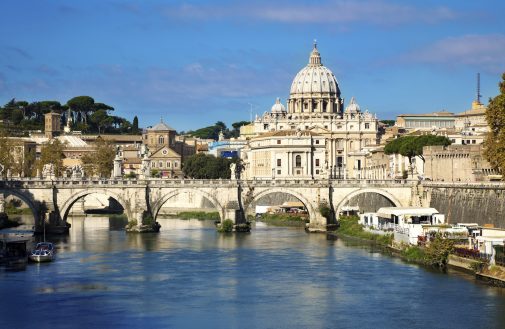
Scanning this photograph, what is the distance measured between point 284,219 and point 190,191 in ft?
46.2

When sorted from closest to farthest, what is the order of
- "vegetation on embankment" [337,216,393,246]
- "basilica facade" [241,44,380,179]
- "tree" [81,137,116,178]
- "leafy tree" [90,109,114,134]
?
"vegetation on embankment" [337,216,393,246], "tree" [81,137,116,178], "basilica facade" [241,44,380,179], "leafy tree" [90,109,114,134]

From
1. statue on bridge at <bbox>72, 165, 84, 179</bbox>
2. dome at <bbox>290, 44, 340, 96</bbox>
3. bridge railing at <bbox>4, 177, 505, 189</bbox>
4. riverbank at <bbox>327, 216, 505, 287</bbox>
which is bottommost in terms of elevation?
riverbank at <bbox>327, 216, 505, 287</bbox>

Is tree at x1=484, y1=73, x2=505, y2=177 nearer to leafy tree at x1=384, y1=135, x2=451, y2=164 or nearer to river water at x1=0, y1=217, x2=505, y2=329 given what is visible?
river water at x1=0, y1=217, x2=505, y2=329

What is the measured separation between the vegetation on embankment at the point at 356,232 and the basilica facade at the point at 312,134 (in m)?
37.5

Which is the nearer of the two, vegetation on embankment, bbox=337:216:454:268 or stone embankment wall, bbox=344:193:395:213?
vegetation on embankment, bbox=337:216:454:268

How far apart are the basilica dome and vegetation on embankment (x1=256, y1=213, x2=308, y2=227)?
61118 millimetres

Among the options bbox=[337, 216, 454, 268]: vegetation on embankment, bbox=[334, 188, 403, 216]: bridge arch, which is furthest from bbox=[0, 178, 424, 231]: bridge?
bbox=[337, 216, 454, 268]: vegetation on embankment

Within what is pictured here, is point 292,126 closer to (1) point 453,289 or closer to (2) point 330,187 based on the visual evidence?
(2) point 330,187

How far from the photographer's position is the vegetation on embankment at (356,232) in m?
57.3

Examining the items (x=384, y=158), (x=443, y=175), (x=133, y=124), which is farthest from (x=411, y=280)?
(x=133, y=124)

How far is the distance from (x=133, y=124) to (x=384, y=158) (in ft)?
230

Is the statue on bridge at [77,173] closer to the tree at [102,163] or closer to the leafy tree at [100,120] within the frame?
the tree at [102,163]

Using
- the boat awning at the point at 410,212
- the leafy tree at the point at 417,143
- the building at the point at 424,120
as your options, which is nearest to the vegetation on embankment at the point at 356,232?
the boat awning at the point at 410,212

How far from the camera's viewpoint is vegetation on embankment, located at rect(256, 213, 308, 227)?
76506 mm
